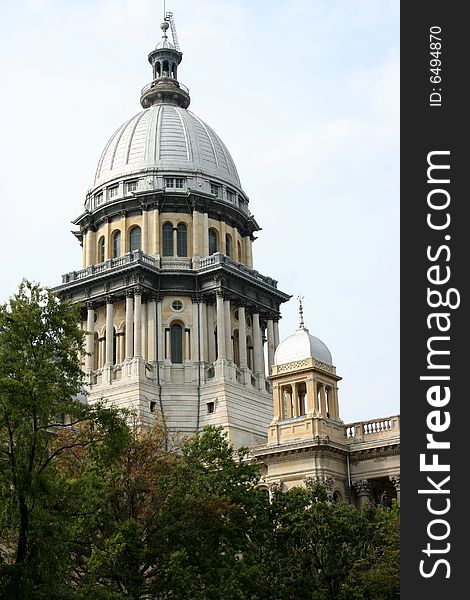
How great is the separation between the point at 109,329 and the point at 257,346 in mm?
13067

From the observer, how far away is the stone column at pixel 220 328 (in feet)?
269

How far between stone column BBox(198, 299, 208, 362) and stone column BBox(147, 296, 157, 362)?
3794 millimetres

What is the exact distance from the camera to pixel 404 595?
64.5ft

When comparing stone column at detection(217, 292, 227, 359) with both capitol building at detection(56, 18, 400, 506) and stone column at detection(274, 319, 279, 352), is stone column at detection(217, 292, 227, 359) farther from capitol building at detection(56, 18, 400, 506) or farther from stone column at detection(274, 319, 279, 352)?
stone column at detection(274, 319, 279, 352)

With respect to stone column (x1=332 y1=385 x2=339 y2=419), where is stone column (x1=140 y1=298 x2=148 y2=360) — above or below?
above

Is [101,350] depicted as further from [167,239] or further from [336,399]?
[336,399]

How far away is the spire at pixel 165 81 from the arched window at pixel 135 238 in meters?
16.0

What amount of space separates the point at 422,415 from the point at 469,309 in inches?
91.6

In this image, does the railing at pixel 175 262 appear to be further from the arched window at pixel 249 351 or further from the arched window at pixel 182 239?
the arched window at pixel 249 351

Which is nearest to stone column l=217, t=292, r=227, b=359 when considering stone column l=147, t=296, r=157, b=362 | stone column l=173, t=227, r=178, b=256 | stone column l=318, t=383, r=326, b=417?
stone column l=147, t=296, r=157, b=362

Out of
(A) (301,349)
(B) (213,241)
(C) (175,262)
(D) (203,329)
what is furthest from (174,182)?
(A) (301,349)

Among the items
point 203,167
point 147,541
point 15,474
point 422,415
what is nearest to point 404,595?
point 422,415

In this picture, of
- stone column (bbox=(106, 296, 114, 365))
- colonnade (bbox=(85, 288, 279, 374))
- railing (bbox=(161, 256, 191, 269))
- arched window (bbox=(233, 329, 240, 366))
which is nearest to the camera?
colonnade (bbox=(85, 288, 279, 374))

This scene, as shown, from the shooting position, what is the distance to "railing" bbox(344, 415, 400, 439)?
6161 centimetres
